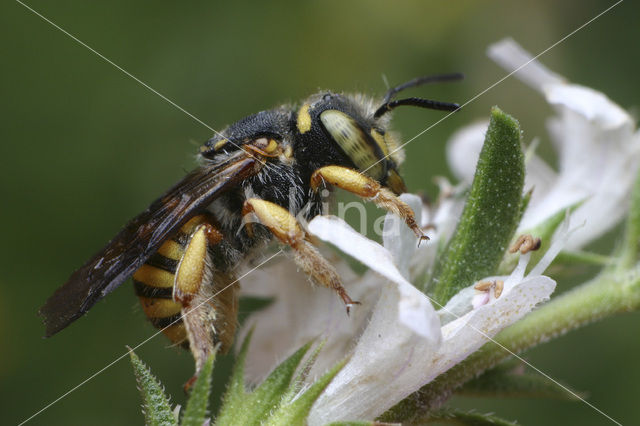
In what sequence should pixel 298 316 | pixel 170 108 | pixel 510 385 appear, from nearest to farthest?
pixel 510 385
pixel 298 316
pixel 170 108

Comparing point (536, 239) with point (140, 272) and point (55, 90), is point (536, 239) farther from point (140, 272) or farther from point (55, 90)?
point (55, 90)

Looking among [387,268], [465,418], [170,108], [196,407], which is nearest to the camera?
[196,407]

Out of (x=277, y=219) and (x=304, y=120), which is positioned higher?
(x=304, y=120)

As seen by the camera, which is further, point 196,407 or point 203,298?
point 203,298

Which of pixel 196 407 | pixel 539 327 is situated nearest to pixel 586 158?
pixel 539 327

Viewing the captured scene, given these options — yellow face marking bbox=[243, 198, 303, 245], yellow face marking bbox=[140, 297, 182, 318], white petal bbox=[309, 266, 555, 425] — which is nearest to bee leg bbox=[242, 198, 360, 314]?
yellow face marking bbox=[243, 198, 303, 245]

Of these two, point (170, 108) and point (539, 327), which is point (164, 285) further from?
point (170, 108)

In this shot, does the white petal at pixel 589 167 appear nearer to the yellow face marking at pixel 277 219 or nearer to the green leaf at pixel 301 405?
the yellow face marking at pixel 277 219
